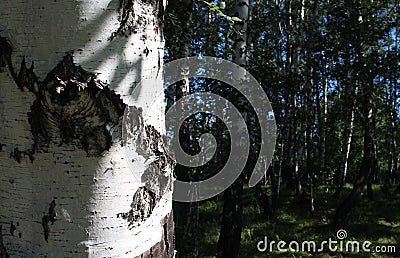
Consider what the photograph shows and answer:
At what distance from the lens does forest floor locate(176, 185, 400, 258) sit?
6.46 meters

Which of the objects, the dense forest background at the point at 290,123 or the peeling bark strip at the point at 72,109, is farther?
the dense forest background at the point at 290,123

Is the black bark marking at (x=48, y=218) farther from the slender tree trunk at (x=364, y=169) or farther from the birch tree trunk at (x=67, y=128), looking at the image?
the slender tree trunk at (x=364, y=169)

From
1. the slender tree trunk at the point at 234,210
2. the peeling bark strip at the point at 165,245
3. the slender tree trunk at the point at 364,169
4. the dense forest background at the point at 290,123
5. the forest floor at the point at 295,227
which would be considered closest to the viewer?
the peeling bark strip at the point at 165,245

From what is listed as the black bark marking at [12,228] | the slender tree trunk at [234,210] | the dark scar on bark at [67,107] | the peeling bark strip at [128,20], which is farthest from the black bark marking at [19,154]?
the slender tree trunk at [234,210]

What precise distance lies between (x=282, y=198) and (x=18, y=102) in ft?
33.9

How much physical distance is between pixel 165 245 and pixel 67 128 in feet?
1.24

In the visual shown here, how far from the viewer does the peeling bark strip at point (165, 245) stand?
88cm

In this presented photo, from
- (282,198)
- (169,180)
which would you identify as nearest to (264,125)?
(282,198)

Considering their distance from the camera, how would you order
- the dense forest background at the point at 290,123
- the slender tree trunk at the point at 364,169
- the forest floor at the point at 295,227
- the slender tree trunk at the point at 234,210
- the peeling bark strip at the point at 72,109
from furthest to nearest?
the slender tree trunk at the point at 364,169
the forest floor at the point at 295,227
the dense forest background at the point at 290,123
the slender tree trunk at the point at 234,210
the peeling bark strip at the point at 72,109

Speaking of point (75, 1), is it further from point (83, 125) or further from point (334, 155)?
point (334, 155)

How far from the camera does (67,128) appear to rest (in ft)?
2.47

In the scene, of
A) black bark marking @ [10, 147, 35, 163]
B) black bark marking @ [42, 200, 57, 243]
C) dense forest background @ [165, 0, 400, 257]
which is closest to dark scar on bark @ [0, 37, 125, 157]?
black bark marking @ [10, 147, 35, 163]

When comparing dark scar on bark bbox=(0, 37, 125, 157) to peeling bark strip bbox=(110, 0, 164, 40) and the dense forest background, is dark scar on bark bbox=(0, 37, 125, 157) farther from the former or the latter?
the dense forest background

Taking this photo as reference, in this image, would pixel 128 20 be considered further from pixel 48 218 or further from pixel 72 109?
pixel 48 218
